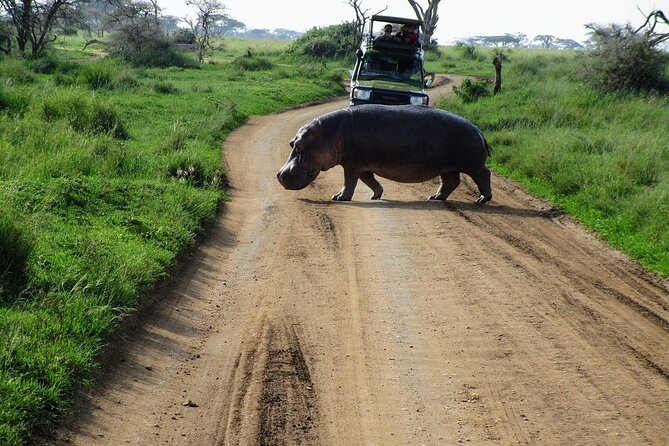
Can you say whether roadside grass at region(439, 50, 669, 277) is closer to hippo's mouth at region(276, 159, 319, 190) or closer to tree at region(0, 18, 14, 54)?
hippo's mouth at region(276, 159, 319, 190)

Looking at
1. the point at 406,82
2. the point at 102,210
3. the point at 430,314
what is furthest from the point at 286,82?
the point at 430,314

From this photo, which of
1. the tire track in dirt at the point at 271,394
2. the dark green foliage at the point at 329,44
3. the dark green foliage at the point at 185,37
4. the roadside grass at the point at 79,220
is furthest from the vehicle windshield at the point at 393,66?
the dark green foliage at the point at 185,37

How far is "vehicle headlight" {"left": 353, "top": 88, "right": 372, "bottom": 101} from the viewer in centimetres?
1827

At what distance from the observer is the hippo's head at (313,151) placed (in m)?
12.9

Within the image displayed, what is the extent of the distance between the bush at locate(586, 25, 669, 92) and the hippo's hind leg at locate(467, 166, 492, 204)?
12.4 m

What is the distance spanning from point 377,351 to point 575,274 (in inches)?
135

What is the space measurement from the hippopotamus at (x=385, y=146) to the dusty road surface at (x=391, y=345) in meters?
1.84

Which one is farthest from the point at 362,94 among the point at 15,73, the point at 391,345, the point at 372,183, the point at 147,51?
the point at 147,51

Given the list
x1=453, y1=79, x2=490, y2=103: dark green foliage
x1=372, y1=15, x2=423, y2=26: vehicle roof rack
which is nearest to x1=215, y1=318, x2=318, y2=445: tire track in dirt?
x1=372, y1=15, x2=423, y2=26: vehicle roof rack

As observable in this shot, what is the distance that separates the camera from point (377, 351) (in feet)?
22.6

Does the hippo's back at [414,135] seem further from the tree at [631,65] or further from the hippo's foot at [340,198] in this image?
the tree at [631,65]

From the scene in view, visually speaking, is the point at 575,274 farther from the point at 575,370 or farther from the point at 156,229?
the point at 156,229

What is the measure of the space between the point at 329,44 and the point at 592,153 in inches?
1614

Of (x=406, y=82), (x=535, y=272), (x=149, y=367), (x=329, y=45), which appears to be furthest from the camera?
(x=329, y=45)
